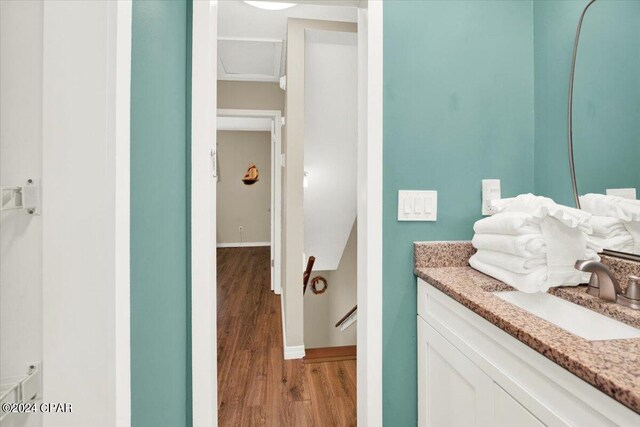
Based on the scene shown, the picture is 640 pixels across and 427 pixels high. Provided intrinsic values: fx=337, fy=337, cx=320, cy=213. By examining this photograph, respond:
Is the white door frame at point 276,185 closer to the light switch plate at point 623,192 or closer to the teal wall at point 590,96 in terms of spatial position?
the teal wall at point 590,96

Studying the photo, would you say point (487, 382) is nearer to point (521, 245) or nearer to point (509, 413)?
point (509, 413)

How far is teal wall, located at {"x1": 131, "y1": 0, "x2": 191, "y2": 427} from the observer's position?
2.56 feet

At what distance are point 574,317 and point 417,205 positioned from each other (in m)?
0.61

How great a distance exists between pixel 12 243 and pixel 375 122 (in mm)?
1138

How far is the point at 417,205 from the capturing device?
1362 millimetres

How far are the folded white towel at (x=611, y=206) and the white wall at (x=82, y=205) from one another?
1382mm

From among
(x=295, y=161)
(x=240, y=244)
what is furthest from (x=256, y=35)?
(x=240, y=244)

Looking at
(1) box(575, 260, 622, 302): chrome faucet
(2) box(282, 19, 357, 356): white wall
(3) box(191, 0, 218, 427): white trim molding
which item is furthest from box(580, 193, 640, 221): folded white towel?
(2) box(282, 19, 357, 356): white wall

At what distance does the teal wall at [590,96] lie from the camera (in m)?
1.04

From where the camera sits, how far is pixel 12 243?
534 millimetres

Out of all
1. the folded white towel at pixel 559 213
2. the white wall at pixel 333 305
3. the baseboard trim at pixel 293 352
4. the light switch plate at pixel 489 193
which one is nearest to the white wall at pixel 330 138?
the white wall at pixel 333 305

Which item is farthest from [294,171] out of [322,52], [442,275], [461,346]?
[461,346]

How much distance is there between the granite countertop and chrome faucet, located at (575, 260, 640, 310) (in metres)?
0.03

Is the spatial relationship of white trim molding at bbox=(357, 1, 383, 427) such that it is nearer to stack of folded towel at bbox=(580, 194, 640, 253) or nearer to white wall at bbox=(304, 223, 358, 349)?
stack of folded towel at bbox=(580, 194, 640, 253)
